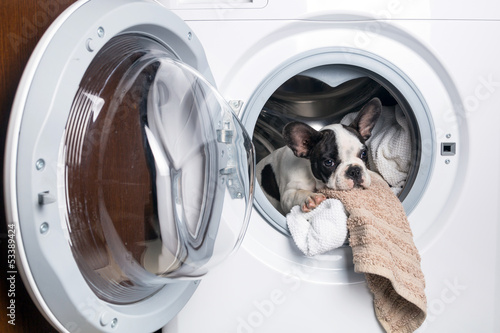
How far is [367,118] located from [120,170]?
0.59 m

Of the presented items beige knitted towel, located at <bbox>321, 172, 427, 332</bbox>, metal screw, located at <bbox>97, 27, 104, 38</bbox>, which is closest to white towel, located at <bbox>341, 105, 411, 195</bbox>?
beige knitted towel, located at <bbox>321, 172, 427, 332</bbox>

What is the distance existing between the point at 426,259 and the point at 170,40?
0.64 meters

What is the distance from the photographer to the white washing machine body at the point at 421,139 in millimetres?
906

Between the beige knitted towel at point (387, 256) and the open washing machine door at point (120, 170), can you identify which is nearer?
the open washing machine door at point (120, 170)

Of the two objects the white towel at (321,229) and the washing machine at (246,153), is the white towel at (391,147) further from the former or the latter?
the white towel at (321,229)

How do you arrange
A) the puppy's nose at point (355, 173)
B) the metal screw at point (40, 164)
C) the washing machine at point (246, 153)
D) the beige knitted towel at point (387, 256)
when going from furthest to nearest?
the puppy's nose at point (355, 173), the beige knitted towel at point (387, 256), the washing machine at point (246, 153), the metal screw at point (40, 164)

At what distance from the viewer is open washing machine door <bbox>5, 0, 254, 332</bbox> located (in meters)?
0.50

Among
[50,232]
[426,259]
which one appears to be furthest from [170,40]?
[426,259]

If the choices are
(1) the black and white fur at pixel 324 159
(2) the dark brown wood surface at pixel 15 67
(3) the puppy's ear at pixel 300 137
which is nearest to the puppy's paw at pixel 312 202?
(1) the black and white fur at pixel 324 159

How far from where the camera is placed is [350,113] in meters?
1.14

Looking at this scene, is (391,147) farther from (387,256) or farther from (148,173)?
(148,173)

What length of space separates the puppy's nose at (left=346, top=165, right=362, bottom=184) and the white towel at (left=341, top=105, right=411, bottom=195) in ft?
0.40

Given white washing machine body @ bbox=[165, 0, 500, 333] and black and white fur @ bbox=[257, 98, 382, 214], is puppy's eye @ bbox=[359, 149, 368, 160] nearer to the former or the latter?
black and white fur @ bbox=[257, 98, 382, 214]

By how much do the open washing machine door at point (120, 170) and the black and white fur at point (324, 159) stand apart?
0.25 meters
